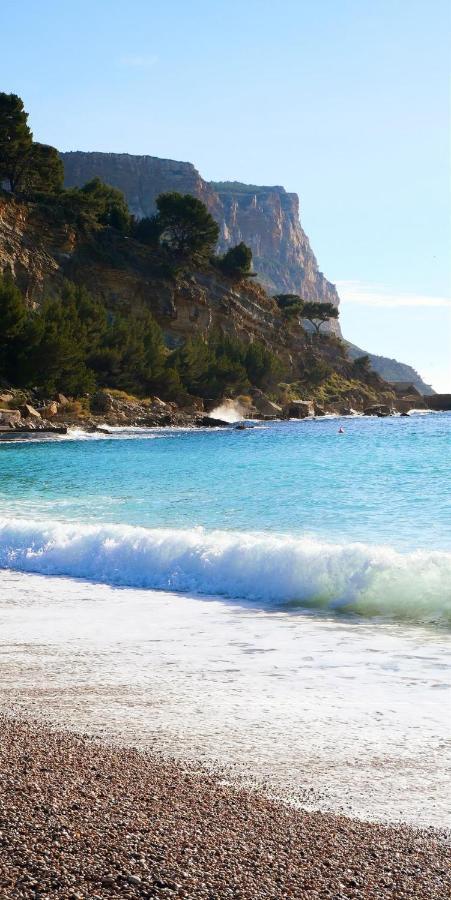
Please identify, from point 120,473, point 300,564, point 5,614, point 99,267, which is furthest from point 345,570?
point 99,267

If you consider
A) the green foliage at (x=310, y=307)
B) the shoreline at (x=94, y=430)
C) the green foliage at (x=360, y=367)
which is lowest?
the shoreline at (x=94, y=430)

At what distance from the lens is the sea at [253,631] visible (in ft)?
16.1

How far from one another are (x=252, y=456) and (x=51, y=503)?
609 inches

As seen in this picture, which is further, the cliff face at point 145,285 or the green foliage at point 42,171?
the green foliage at point 42,171

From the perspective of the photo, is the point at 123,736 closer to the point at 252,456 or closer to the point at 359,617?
the point at 359,617

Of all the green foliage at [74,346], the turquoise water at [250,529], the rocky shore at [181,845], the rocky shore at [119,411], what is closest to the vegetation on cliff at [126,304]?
the green foliage at [74,346]

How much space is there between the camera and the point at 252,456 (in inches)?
1303

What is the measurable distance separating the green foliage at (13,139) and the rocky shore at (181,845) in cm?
8399

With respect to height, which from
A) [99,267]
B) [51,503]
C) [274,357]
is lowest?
[51,503]

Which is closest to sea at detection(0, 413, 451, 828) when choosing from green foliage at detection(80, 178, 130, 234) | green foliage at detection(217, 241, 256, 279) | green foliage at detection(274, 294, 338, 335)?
green foliage at detection(80, 178, 130, 234)

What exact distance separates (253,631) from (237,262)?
98.9 metres

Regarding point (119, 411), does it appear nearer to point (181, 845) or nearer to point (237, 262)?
point (237, 262)

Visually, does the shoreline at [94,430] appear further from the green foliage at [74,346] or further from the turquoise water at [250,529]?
the turquoise water at [250,529]

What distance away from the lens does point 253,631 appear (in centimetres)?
854
